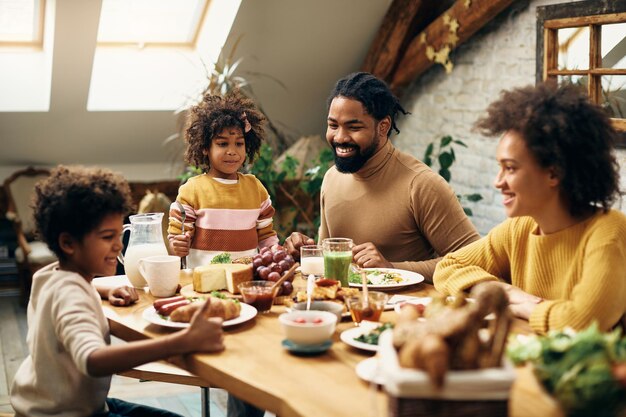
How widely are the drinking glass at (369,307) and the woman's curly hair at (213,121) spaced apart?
125 cm

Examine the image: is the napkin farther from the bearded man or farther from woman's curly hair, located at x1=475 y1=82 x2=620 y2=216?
the bearded man

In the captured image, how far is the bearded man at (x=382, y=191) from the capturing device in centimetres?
300

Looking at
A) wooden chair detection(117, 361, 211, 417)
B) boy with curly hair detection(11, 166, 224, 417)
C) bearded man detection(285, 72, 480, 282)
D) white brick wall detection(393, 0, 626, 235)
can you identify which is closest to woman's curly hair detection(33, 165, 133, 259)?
boy with curly hair detection(11, 166, 224, 417)

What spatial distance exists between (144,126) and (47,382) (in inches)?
172

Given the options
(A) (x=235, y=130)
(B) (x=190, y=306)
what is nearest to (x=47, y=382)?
(B) (x=190, y=306)

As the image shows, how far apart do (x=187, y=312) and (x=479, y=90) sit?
361cm

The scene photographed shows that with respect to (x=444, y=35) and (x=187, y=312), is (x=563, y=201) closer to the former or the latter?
(x=187, y=312)

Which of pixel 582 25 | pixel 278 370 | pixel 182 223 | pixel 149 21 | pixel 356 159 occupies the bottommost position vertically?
pixel 278 370

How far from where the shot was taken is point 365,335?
194 cm

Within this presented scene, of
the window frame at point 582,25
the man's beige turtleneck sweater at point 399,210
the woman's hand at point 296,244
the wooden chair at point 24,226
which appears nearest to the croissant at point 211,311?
the woman's hand at point 296,244

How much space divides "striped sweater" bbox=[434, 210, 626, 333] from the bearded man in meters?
0.54

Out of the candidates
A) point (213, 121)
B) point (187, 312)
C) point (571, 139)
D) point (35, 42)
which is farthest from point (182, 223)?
point (35, 42)

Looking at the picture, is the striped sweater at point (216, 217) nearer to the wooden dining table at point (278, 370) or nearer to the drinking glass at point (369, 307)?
the wooden dining table at point (278, 370)

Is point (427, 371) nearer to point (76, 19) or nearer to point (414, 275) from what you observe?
point (414, 275)
